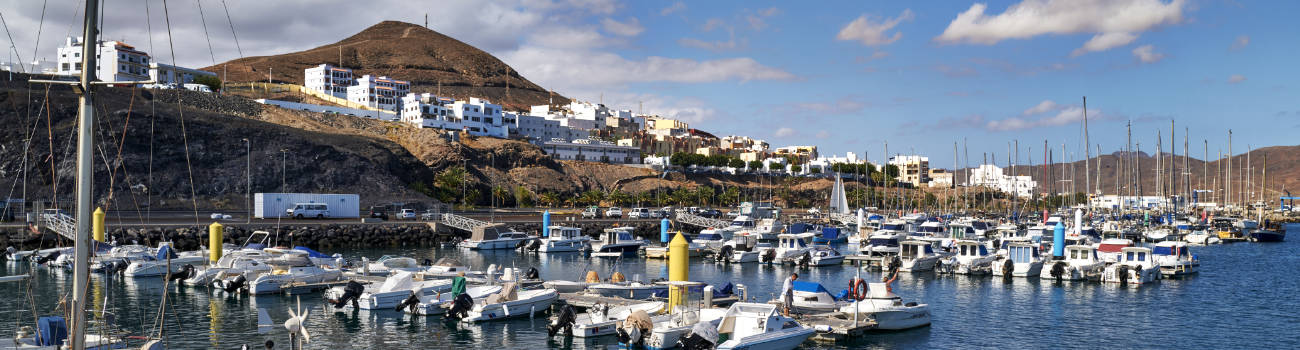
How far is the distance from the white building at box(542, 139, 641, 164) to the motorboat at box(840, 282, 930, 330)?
459ft

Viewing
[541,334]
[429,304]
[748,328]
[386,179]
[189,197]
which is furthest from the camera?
[386,179]

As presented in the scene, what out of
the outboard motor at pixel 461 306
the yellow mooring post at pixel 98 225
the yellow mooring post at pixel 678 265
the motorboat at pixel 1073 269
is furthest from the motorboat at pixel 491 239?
the yellow mooring post at pixel 678 265

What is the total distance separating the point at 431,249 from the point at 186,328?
41.7m

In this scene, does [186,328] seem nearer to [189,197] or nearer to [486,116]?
[189,197]

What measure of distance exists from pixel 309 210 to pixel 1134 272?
6838 cm

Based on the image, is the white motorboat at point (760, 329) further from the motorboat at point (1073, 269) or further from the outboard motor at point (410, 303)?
the motorboat at point (1073, 269)

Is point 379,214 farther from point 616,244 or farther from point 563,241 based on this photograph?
point 616,244

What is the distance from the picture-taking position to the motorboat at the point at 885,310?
33.8 metres

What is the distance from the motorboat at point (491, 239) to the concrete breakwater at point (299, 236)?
381 cm

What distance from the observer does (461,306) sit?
3541cm

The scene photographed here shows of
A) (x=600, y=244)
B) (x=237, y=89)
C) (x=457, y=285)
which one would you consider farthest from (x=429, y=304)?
(x=237, y=89)

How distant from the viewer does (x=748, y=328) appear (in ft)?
93.7

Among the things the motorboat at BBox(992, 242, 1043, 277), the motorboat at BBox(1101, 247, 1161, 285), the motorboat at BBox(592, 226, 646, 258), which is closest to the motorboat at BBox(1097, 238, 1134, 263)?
the motorboat at BBox(1101, 247, 1161, 285)

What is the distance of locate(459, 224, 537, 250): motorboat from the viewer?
2955 inches
